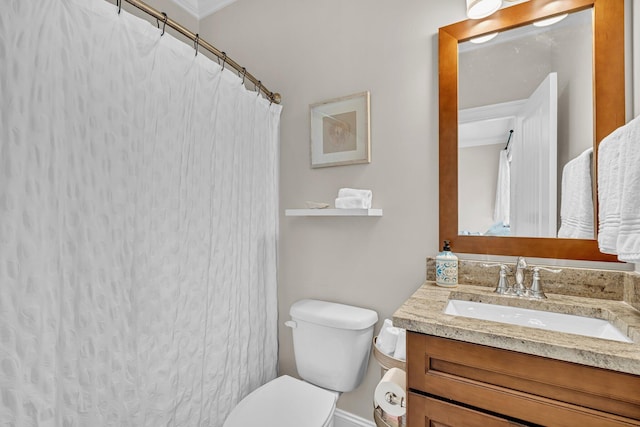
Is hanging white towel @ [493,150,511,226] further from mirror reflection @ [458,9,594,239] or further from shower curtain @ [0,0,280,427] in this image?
shower curtain @ [0,0,280,427]

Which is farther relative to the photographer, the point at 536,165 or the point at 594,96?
the point at 536,165

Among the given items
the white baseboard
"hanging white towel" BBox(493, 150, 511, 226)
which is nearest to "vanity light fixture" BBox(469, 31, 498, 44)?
"hanging white towel" BBox(493, 150, 511, 226)

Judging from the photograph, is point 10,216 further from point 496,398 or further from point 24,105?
point 496,398

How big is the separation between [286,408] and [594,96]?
173 cm

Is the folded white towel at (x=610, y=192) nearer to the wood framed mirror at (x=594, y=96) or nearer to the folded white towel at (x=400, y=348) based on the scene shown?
the wood framed mirror at (x=594, y=96)

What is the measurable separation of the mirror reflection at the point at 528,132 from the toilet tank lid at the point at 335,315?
0.62m

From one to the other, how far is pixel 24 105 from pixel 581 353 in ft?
5.02

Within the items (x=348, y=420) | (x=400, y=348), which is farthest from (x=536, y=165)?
(x=348, y=420)

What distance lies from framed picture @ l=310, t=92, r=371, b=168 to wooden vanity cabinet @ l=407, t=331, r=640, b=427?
1.01 metres

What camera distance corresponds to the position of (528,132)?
48.7 inches

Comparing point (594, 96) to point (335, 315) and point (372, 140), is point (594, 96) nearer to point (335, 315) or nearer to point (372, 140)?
point (372, 140)

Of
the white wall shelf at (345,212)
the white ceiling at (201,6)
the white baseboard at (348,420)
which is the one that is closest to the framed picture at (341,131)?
the white wall shelf at (345,212)

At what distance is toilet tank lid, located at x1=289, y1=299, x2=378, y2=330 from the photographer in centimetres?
142

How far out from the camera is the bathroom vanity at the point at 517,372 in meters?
0.69
